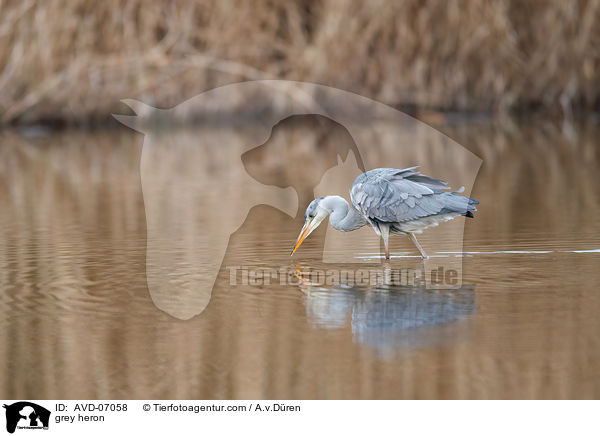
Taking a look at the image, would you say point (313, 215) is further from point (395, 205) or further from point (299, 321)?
point (299, 321)

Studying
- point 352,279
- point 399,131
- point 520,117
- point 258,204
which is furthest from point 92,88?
point 352,279

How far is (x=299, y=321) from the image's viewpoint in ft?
15.7

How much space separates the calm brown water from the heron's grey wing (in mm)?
291

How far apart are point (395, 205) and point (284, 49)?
11.7 metres

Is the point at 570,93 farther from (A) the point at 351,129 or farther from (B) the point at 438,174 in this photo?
(B) the point at 438,174

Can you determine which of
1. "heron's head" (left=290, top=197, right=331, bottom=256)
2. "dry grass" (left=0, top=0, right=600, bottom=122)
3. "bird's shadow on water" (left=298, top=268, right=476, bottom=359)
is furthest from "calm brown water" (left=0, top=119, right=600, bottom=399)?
"dry grass" (left=0, top=0, right=600, bottom=122)

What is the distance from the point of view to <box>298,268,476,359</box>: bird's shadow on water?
14.4 feet

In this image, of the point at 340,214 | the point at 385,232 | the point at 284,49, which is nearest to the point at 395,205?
the point at 385,232

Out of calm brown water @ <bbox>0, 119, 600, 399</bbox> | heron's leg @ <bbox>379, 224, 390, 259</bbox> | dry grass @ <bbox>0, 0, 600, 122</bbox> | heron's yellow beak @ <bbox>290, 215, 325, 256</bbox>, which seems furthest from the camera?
dry grass @ <bbox>0, 0, 600, 122</bbox>

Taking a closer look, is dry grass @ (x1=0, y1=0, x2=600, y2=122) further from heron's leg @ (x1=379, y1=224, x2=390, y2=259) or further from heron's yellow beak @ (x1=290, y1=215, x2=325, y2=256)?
heron's leg @ (x1=379, y1=224, x2=390, y2=259)

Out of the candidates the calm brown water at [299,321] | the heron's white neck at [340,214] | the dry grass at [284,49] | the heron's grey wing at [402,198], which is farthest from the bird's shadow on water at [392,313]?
the dry grass at [284,49]

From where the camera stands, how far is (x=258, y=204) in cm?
895

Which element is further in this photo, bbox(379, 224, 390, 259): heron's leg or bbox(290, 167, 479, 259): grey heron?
bbox(379, 224, 390, 259): heron's leg

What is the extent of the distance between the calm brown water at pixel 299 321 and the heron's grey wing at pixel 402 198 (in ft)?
0.95
